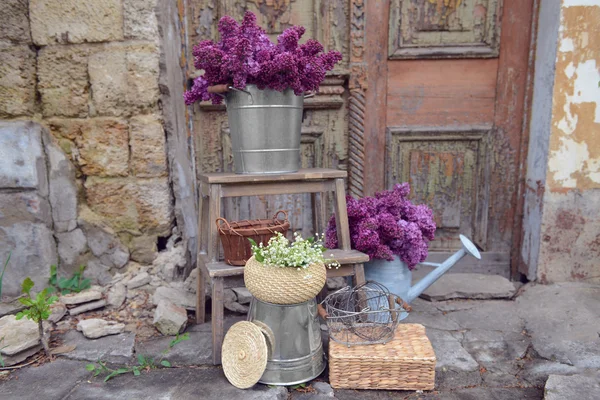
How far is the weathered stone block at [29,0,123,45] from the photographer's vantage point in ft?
7.47

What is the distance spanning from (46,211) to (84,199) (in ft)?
0.67

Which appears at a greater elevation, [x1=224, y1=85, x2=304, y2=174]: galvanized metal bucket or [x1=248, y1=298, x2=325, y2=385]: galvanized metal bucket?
[x1=224, y1=85, x2=304, y2=174]: galvanized metal bucket

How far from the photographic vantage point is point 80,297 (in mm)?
2291

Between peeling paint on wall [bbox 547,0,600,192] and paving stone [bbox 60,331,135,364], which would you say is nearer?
paving stone [bbox 60,331,135,364]

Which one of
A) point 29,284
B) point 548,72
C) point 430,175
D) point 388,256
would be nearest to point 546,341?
point 388,256

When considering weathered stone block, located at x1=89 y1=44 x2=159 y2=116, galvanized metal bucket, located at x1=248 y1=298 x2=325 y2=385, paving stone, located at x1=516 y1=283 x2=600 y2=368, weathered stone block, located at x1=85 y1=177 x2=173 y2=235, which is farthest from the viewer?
weathered stone block, located at x1=85 y1=177 x2=173 y2=235

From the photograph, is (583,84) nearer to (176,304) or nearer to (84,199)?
(176,304)

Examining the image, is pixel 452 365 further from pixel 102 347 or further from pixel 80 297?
pixel 80 297

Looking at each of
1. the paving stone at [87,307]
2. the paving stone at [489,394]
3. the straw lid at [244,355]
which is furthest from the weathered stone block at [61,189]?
the paving stone at [489,394]

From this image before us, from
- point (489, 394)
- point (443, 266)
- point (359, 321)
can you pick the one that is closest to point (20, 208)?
point (359, 321)

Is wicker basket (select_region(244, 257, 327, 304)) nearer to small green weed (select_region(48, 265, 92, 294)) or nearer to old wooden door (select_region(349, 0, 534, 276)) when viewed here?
old wooden door (select_region(349, 0, 534, 276))

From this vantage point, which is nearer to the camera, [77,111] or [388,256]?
[388,256]

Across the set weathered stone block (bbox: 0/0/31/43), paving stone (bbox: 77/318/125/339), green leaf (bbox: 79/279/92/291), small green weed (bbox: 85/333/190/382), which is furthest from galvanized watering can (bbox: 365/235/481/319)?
weathered stone block (bbox: 0/0/31/43)

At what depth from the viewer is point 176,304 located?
2264 mm
